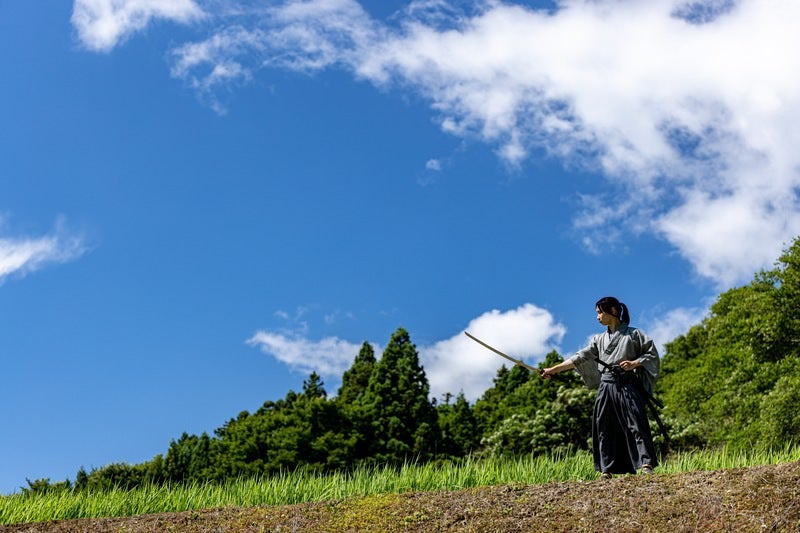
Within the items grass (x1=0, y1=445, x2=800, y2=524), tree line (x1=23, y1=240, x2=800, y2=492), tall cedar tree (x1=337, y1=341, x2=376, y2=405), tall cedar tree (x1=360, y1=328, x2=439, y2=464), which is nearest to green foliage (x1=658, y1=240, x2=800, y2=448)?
tree line (x1=23, y1=240, x2=800, y2=492)

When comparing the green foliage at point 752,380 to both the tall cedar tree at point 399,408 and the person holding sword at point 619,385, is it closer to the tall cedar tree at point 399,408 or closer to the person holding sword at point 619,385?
the tall cedar tree at point 399,408

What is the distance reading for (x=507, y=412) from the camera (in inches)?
1305

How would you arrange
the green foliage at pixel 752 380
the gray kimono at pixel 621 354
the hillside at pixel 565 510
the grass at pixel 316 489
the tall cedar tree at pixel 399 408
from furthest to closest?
the tall cedar tree at pixel 399 408 → the green foliage at pixel 752 380 → the grass at pixel 316 489 → the gray kimono at pixel 621 354 → the hillside at pixel 565 510

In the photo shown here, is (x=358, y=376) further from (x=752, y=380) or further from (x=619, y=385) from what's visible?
(x=619, y=385)

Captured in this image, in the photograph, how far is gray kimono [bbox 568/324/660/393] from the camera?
356 inches

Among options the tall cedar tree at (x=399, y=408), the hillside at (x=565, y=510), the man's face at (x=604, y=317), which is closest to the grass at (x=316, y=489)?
the hillside at (x=565, y=510)

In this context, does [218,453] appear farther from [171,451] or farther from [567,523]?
[567,523]

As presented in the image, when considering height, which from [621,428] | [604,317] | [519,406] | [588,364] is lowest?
[621,428]

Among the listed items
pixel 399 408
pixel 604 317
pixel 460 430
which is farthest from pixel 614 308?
pixel 460 430

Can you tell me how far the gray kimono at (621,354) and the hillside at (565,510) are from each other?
113 centimetres

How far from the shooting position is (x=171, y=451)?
3731 cm

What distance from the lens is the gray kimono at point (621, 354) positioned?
905 cm

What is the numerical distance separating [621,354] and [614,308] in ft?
1.79

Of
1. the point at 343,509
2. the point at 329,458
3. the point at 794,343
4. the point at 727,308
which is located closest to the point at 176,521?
the point at 343,509
